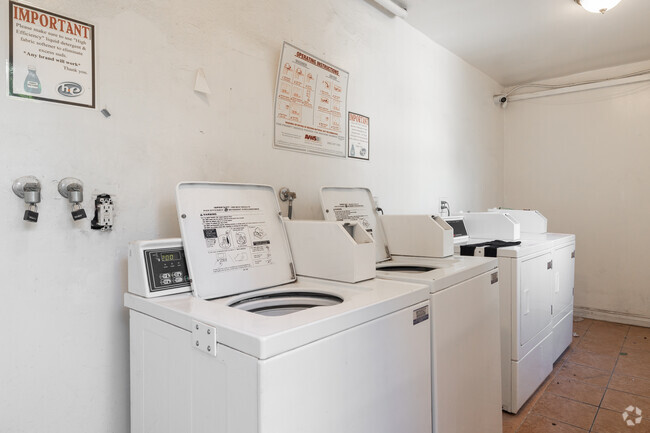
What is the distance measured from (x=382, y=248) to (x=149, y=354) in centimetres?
135

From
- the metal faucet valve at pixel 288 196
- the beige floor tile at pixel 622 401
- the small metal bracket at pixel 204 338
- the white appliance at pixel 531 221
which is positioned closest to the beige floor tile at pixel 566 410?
the beige floor tile at pixel 622 401

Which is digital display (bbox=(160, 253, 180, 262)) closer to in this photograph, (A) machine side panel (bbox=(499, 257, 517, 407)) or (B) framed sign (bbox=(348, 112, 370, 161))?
(B) framed sign (bbox=(348, 112, 370, 161))

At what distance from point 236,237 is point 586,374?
→ 9.46ft

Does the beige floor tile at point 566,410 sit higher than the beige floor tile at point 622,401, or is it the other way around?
the beige floor tile at point 622,401

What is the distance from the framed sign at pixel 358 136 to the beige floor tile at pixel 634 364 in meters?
2.51

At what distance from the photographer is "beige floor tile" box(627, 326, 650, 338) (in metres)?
3.79

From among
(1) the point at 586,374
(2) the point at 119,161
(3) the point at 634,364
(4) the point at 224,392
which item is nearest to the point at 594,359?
(3) the point at 634,364

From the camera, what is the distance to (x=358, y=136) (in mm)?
2518

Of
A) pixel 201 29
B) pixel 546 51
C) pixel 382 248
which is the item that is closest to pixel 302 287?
pixel 382 248

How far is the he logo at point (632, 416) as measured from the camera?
89.4 inches

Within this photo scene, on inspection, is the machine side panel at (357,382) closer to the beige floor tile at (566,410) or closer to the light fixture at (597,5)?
the beige floor tile at (566,410)

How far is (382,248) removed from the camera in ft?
→ 7.36

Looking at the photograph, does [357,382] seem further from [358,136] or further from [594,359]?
[594,359]

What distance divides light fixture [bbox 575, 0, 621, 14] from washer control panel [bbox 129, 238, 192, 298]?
3044mm
